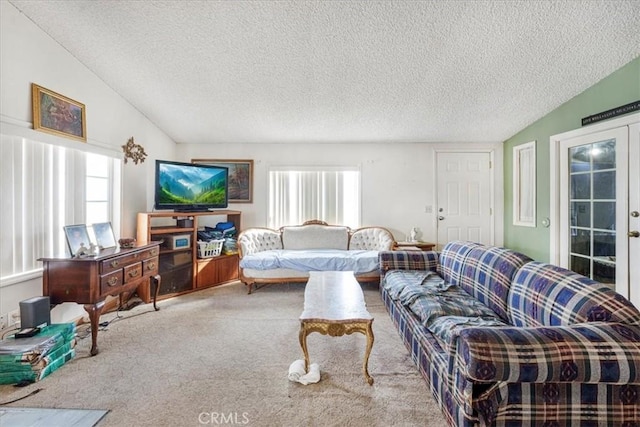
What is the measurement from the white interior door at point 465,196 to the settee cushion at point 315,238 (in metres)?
1.79

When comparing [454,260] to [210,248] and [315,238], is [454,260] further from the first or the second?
[210,248]

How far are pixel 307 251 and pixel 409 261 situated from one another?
171 cm

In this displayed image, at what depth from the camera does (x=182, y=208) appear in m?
3.96

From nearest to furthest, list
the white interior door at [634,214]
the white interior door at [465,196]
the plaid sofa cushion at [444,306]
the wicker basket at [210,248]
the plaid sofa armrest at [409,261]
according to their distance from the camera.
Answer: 1. the plaid sofa cushion at [444,306]
2. the white interior door at [634,214]
3. the plaid sofa armrest at [409,261]
4. the wicker basket at [210,248]
5. the white interior door at [465,196]

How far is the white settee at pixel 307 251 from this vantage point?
3.86 meters

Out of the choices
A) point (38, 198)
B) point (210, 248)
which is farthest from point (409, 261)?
point (38, 198)

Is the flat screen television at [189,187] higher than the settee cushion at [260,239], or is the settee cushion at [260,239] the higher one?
the flat screen television at [189,187]

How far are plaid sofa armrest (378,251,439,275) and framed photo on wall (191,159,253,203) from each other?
2742 millimetres

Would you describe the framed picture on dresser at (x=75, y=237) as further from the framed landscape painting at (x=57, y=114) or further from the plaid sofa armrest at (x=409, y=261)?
the plaid sofa armrest at (x=409, y=261)

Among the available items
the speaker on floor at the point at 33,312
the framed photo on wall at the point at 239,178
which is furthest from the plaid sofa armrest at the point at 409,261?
the speaker on floor at the point at 33,312

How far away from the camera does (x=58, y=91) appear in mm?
2615

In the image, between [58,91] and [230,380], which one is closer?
[230,380]

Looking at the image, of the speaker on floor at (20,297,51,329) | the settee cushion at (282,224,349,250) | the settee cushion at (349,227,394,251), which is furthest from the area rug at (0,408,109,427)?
the settee cushion at (349,227,394,251)

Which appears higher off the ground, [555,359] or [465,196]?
[465,196]
